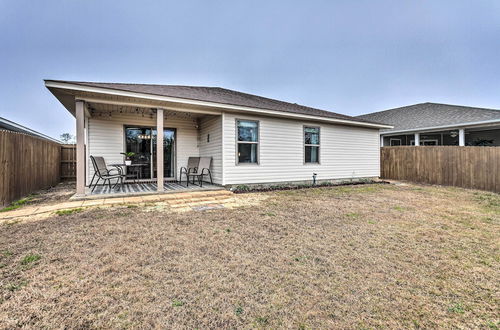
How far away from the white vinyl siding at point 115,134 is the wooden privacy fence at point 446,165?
9.47 metres

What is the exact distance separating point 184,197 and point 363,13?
46.5 feet

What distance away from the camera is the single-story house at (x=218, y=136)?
6104 millimetres

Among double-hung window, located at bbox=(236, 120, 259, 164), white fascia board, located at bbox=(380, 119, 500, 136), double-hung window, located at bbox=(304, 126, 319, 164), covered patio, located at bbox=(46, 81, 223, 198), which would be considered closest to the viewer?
covered patio, located at bbox=(46, 81, 223, 198)

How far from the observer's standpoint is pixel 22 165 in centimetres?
537

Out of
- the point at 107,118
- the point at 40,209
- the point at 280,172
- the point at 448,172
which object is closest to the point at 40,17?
the point at 107,118

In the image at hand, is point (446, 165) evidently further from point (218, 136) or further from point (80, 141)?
point (80, 141)

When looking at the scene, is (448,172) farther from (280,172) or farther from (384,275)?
(384,275)

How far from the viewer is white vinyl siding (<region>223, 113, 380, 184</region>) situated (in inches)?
272

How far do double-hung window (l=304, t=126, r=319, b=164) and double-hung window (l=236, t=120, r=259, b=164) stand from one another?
2.06 meters

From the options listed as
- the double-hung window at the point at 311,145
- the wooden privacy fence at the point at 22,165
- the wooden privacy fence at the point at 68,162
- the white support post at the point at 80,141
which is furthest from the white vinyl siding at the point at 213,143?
the wooden privacy fence at the point at 68,162

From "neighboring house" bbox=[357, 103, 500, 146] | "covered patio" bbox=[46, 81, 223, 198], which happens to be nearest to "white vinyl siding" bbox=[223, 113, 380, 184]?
"covered patio" bbox=[46, 81, 223, 198]

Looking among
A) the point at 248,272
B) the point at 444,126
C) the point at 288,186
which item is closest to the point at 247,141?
the point at 288,186

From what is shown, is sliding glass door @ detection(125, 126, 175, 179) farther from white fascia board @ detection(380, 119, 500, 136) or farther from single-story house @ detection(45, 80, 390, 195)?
white fascia board @ detection(380, 119, 500, 136)

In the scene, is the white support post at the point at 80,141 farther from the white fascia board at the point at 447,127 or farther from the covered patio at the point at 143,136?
the white fascia board at the point at 447,127
